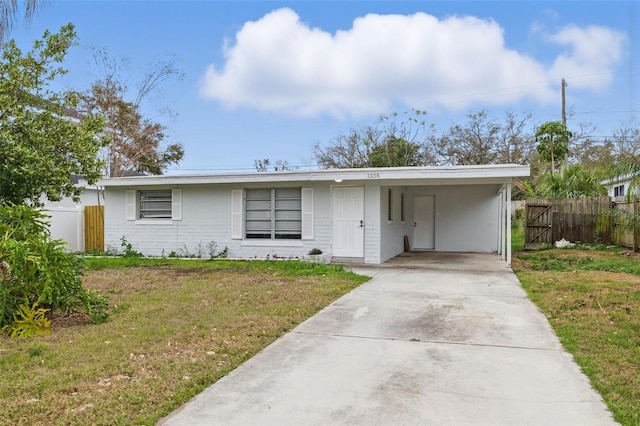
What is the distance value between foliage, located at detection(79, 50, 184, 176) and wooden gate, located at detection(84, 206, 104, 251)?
680 cm

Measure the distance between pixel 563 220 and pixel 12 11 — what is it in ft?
53.5

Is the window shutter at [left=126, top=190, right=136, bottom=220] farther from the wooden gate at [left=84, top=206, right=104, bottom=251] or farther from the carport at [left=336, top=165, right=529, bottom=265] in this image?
the carport at [left=336, top=165, right=529, bottom=265]

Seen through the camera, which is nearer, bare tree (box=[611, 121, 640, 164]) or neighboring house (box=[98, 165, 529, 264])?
neighboring house (box=[98, 165, 529, 264])

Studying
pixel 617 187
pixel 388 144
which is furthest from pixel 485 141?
pixel 617 187

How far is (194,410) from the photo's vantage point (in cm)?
350

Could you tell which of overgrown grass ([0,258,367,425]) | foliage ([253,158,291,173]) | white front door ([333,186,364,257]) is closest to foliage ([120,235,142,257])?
overgrown grass ([0,258,367,425])

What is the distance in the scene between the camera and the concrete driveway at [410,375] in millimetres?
3406

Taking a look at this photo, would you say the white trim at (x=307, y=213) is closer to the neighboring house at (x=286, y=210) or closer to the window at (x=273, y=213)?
the neighboring house at (x=286, y=210)

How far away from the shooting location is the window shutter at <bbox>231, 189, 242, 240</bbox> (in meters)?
13.5

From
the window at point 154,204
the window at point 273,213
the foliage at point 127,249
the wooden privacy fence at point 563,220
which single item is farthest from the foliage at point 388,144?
the foliage at point 127,249

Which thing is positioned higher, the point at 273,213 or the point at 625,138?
the point at 625,138

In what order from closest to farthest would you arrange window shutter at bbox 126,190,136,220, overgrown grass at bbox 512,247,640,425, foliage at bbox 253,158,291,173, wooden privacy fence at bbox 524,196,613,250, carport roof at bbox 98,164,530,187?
overgrown grass at bbox 512,247,640,425
carport roof at bbox 98,164,530,187
window shutter at bbox 126,190,136,220
wooden privacy fence at bbox 524,196,613,250
foliage at bbox 253,158,291,173

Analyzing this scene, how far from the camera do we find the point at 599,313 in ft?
20.9

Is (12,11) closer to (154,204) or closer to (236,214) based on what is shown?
(236,214)
